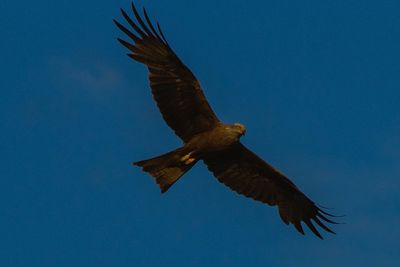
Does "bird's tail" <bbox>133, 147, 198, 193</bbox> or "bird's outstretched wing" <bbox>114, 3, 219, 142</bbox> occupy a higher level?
"bird's outstretched wing" <bbox>114, 3, 219, 142</bbox>

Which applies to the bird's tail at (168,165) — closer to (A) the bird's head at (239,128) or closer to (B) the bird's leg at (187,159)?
(B) the bird's leg at (187,159)

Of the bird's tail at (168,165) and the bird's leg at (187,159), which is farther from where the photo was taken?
the bird's leg at (187,159)

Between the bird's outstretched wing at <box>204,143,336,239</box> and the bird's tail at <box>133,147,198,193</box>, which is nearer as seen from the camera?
the bird's tail at <box>133,147,198,193</box>

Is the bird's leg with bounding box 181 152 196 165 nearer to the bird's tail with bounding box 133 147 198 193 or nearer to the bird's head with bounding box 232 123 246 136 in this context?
the bird's tail with bounding box 133 147 198 193

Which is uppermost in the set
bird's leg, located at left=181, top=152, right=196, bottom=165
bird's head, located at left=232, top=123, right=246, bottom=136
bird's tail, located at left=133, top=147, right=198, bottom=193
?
bird's head, located at left=232, top=123, right=246, bottom=136

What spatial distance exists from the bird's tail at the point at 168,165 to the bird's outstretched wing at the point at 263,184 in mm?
602

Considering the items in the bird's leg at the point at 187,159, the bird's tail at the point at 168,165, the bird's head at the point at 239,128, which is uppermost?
the bird's head at the point at 239,128

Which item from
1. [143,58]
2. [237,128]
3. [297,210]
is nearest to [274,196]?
[297,210]

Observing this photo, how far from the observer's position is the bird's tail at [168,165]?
66.4 ft

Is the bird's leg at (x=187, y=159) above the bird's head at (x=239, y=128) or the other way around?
the other way around

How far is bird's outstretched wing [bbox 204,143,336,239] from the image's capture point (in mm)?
21516

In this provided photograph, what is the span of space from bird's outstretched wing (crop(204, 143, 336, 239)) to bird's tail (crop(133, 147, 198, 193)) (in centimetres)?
60

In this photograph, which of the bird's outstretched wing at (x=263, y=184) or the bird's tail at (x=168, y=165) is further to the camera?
the bird's outstretched wing at (x=263, y=184)

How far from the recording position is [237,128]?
2020 cm
